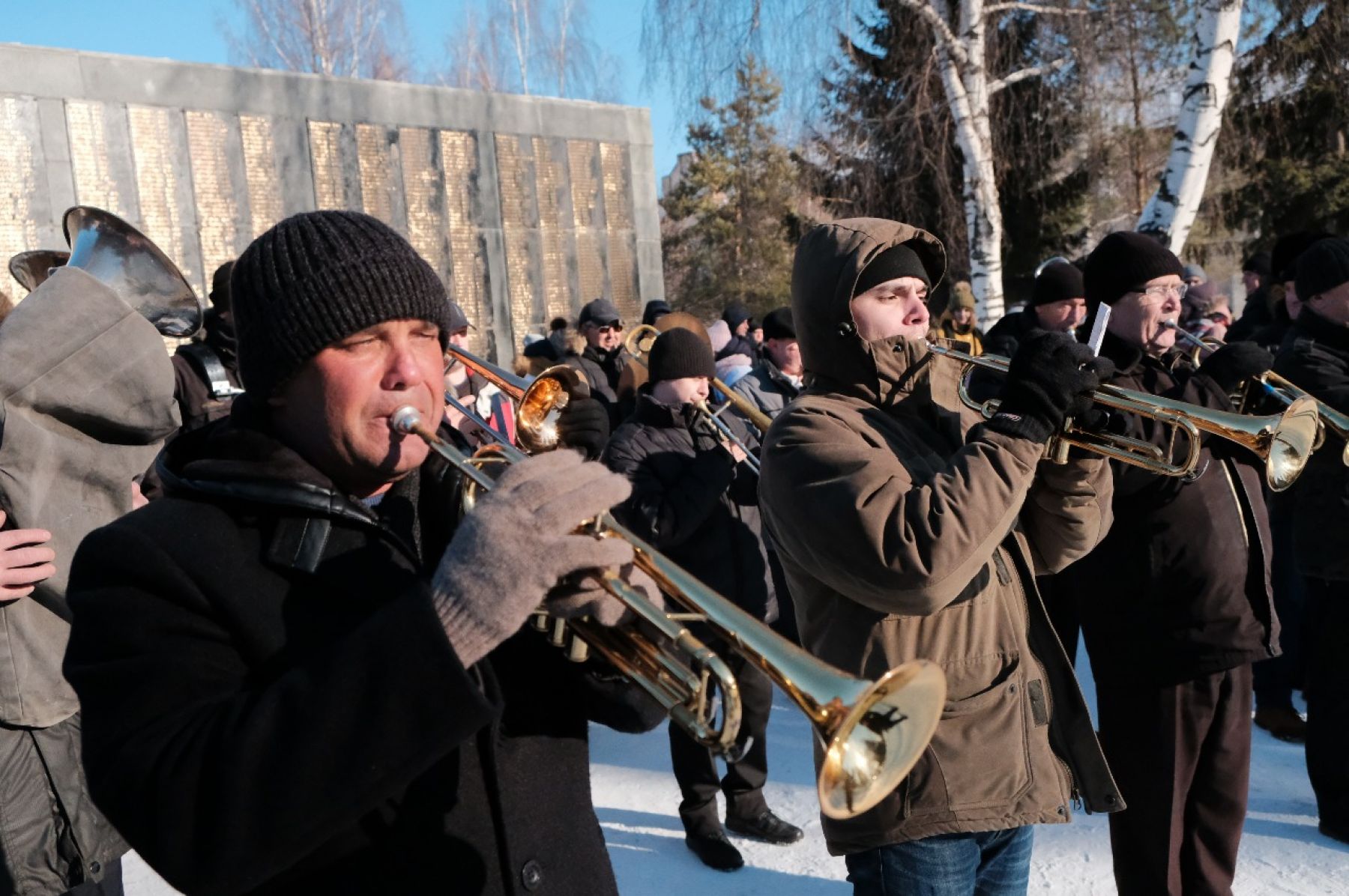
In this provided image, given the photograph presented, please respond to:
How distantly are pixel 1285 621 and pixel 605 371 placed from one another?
5515 mm

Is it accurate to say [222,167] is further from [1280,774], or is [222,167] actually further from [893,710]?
[893,710]

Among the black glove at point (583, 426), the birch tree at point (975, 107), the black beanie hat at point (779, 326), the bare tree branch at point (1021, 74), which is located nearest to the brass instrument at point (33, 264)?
the black glove at point (583, 426)

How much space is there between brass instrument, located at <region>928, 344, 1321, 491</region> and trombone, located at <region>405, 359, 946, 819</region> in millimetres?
1148

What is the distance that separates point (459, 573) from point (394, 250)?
1.79 feet

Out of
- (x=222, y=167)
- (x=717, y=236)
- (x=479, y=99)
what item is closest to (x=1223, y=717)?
(x=222, y=167)

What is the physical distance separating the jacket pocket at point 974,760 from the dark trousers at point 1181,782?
112 cm

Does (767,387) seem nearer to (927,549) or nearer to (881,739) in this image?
(927,549)

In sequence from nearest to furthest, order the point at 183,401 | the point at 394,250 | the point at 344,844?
the point at 344,844 → the point at 394,250 → the point at 183,401

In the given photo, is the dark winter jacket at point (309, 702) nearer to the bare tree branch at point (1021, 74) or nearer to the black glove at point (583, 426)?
the black glove at point (583, 426)

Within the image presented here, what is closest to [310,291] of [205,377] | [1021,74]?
[205,377]

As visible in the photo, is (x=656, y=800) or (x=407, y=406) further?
(x=656, y=800)

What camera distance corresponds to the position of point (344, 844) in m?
1.52

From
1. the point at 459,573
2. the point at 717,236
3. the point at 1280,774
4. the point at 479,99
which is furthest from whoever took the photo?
the point at 717,236

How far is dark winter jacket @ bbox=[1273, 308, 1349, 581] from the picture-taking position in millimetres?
4168
